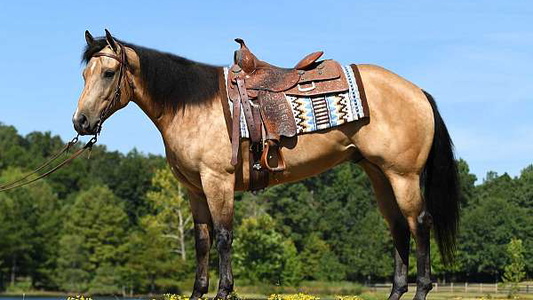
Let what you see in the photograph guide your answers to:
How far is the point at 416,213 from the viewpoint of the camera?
8.91 metres

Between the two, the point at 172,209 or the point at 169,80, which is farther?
the point at 172,209

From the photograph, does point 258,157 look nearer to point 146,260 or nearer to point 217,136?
point 217,136

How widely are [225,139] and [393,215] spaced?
2.28 metres

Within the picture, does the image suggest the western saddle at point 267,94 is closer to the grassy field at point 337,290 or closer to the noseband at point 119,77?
the noseband at point 119,77

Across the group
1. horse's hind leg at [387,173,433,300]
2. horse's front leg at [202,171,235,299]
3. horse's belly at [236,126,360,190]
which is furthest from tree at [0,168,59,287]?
horse's hind leg at [387,173,433,300]

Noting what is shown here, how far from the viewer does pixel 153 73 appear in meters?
8.96

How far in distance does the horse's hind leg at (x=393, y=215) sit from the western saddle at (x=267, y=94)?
1.09 metres

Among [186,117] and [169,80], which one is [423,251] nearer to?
[186,117]

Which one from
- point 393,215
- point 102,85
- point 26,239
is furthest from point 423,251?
point 26,239

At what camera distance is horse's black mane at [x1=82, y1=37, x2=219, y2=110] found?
8.91 m

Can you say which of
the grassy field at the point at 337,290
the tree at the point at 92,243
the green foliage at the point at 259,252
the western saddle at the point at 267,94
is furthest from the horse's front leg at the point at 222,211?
the tree at the point at 92,243

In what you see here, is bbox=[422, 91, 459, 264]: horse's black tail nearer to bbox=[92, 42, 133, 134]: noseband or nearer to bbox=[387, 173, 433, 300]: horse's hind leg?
bbox=[387, 173, 433, 300]: horse's hind leg

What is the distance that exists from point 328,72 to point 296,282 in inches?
2479

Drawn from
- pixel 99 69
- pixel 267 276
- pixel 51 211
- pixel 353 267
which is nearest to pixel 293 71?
pixel 99 69
